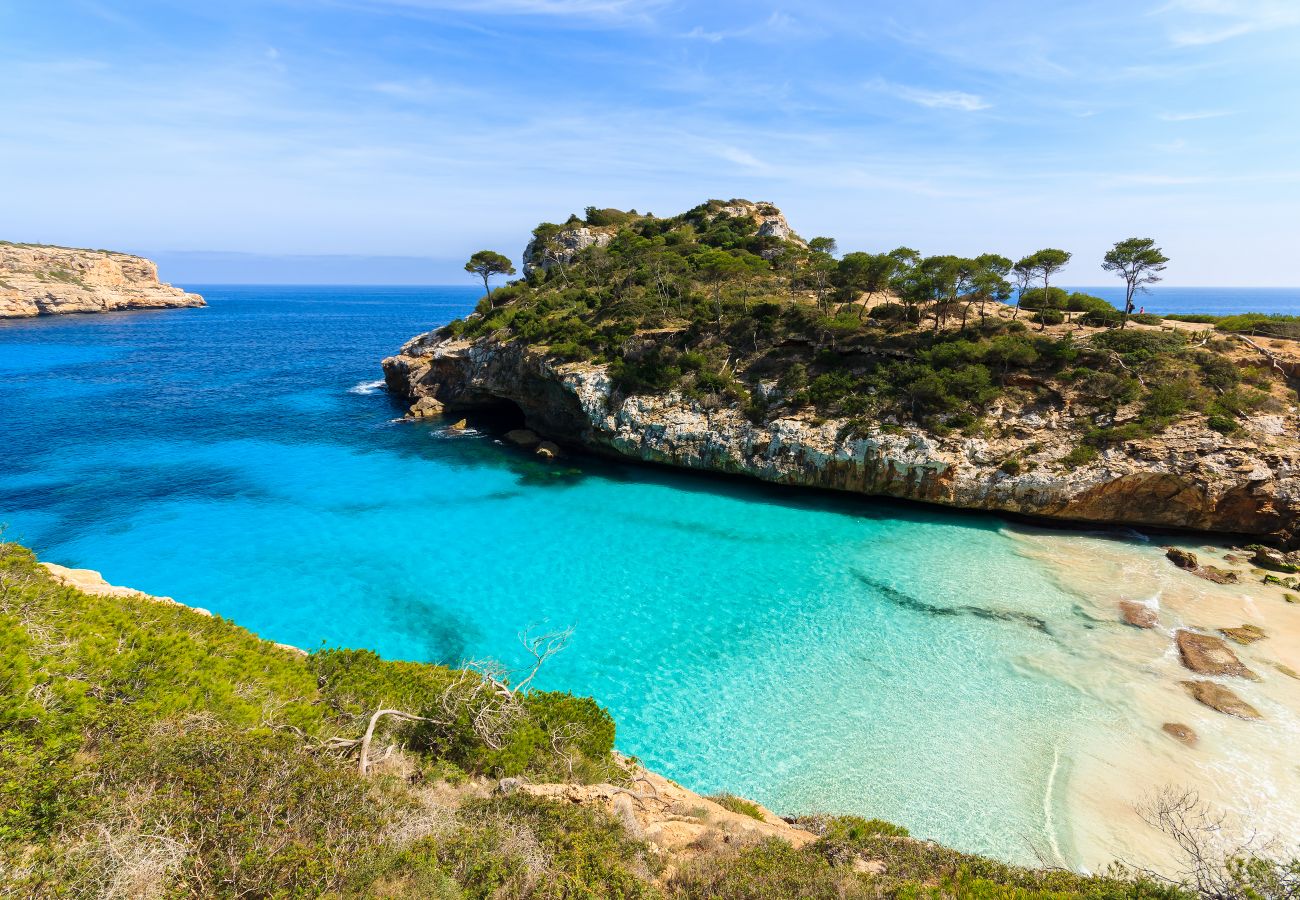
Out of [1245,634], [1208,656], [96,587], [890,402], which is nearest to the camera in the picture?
[96,587]

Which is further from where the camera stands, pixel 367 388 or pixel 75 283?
pixel 75 283

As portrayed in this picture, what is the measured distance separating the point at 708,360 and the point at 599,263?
17906 millimetres

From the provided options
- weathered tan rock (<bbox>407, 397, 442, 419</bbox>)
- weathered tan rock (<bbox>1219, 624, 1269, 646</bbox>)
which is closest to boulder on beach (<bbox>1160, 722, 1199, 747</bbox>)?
weathered tan rock (<bbox>1219, 624, 1269, 646</bbox>)

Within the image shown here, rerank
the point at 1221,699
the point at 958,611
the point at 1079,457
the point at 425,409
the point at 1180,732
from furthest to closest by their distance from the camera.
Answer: the point at 425,409, the point at 1079,457, the point at 958,611, the point at 1221,699, the point at 1180,732

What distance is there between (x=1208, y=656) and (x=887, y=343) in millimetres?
17989

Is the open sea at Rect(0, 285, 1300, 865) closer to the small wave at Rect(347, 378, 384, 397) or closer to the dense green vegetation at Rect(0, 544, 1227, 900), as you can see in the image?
the dense green vegetation at Rect(0, 544, 1227, 900)

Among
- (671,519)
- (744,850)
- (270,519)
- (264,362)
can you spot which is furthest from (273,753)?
(264,362)

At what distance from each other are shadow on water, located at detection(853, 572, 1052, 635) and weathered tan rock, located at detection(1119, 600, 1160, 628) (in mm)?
2595

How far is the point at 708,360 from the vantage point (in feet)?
102

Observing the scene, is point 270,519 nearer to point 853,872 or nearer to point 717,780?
point 717,780

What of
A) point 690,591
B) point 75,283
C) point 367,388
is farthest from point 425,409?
point 75,283

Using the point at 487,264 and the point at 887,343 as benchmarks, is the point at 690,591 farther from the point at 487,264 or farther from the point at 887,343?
the point at 487,264

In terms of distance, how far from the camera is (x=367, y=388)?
49781 millimetres

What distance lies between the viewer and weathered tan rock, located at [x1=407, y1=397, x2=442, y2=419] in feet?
131
